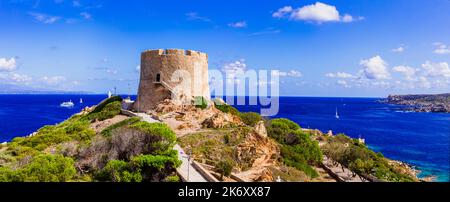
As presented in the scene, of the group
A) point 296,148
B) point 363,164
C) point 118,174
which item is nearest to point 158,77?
point 296,148

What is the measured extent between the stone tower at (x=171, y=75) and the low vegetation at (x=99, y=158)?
420 centimetres

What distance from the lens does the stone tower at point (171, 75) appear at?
2619 cm

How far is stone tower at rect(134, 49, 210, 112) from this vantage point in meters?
26.2

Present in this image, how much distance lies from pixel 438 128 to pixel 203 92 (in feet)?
196

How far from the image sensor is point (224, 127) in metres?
21.7

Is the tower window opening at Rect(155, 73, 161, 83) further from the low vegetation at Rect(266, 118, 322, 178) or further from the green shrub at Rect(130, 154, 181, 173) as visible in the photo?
the green shrub at Rect(130, 154, 181, 173)

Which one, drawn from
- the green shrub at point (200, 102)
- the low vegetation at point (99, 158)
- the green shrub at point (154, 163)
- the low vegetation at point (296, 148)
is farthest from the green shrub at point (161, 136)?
the green shrub at point (200, 102)

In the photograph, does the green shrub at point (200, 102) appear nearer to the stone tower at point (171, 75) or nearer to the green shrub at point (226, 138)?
the stone tower at point (171, 75)

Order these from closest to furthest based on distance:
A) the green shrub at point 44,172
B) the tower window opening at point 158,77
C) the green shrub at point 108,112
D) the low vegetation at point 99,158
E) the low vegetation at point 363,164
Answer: the green shrub at point 44,172 < the low vegetation at point 99,158 < the low vegetation at point 363,164 < the tower window opening at point 158,77 < the green shrub at point 108,112

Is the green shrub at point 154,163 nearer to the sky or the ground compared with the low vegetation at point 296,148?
nearer to the sky

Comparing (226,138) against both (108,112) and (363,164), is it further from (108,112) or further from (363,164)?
(108,112)
